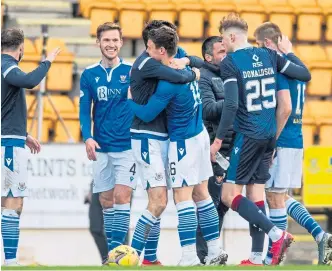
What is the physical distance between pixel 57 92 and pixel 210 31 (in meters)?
2.89

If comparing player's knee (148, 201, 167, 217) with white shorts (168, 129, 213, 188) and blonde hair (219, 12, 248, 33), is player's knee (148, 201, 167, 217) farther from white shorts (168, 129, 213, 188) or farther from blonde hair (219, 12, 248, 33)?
blonde hair (219, 12, 248, 33)

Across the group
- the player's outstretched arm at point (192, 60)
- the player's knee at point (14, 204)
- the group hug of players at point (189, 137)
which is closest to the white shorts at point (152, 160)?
the group hug of players at point (189, 137)

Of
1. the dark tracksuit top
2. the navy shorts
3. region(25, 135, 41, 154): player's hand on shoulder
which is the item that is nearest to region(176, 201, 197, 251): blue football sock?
the navy shorts

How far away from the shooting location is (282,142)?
38.7 ft

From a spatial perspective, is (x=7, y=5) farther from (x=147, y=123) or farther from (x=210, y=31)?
(x=147, y=123)

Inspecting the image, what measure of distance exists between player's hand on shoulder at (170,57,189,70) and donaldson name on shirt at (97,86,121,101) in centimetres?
115

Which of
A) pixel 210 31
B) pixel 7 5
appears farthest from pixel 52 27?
pixel 210 31

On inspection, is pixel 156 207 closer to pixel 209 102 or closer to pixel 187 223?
pixel 187 223

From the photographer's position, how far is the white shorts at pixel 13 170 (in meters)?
11.4

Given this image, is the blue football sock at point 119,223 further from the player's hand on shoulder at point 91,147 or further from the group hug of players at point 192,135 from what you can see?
the player's hand on shoulder at point 91,147

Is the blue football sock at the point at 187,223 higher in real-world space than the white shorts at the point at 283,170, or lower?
lower

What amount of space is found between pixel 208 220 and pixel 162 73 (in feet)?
4.52

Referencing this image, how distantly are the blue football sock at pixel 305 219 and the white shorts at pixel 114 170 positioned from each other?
1.47m

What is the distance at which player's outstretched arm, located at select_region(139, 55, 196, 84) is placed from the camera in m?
10.5
